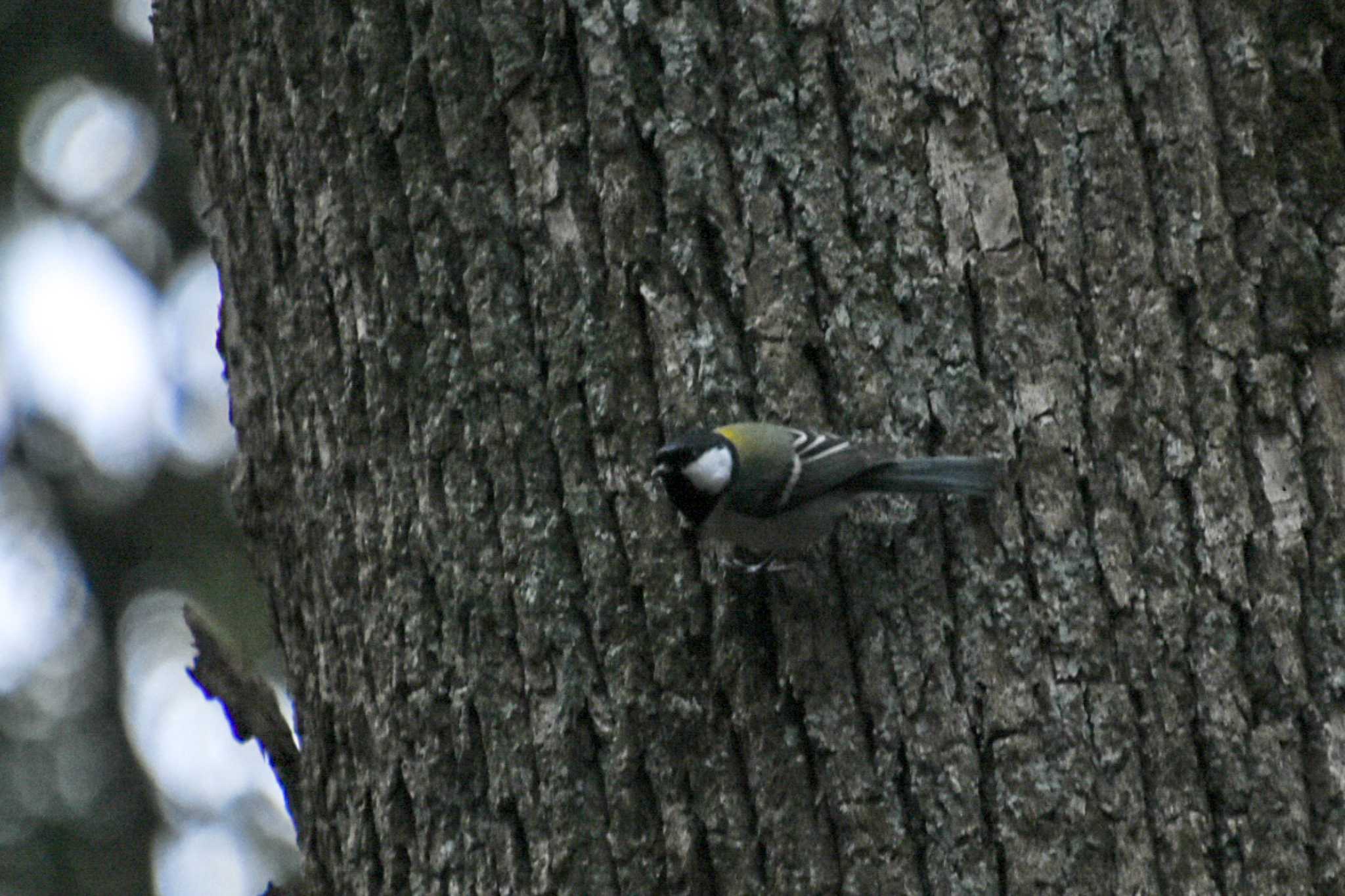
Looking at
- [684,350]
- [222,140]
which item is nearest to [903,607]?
[684,350]

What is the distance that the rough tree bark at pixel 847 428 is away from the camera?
7.23 ft

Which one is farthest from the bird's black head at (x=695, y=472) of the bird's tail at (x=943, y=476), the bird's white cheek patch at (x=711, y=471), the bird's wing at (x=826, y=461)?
the bird's tail at (x=943, y=476)

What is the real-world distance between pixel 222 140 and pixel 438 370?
29.3 inches

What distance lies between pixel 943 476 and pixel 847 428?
183 mm

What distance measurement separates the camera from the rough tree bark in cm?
221

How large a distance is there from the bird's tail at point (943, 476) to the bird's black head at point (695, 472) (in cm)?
26

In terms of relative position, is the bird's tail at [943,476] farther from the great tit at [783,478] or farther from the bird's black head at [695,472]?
the bird's black head at [695,472]

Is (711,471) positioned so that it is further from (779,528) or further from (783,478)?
(779,528)

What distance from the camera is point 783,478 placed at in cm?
255

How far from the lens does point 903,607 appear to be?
7.59ft

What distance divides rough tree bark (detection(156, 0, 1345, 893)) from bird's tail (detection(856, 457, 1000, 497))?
0.04m

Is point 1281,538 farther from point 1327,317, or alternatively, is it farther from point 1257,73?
point 1257,73

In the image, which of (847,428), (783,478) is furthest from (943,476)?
(783,478)

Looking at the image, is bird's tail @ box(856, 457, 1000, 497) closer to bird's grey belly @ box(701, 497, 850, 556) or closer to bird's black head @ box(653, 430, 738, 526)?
bird's grey belly @ box(701, 497, 850, 556)
